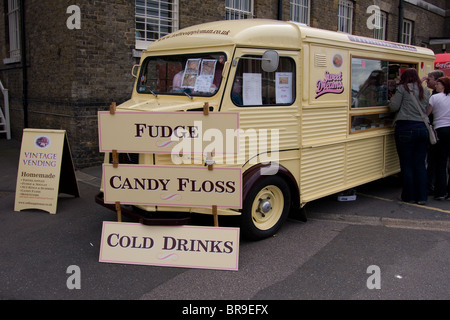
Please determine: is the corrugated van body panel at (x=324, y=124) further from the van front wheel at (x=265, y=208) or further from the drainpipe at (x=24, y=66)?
the drainpipe at (x=24, y=66)

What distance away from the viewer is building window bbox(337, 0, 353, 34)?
14406mm

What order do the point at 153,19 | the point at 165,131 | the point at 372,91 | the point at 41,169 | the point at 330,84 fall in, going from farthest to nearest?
the point at 153,19, the point at 372,91, the point at 41,169, the point at 330,84, the point at 165,131

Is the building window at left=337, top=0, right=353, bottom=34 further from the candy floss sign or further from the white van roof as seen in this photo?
the white van roof

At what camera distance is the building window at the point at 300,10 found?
12.7 metres

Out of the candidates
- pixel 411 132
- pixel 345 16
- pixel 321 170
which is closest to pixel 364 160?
pixel 411 132

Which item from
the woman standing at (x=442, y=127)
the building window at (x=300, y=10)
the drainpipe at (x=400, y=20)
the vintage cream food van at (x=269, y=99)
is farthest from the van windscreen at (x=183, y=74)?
the drainpipe at (x=400, y=20)

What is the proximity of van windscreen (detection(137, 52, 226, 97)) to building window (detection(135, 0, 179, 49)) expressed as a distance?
160 inches

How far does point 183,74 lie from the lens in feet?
15.9

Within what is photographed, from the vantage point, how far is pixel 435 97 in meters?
6.45

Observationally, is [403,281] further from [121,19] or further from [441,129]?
[121,19]

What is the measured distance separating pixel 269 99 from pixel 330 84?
106cm

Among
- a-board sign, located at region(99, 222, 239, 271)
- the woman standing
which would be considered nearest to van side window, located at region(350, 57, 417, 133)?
the woman standing

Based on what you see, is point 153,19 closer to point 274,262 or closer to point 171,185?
point 171,185

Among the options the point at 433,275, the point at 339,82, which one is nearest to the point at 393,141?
the point at 339,82
